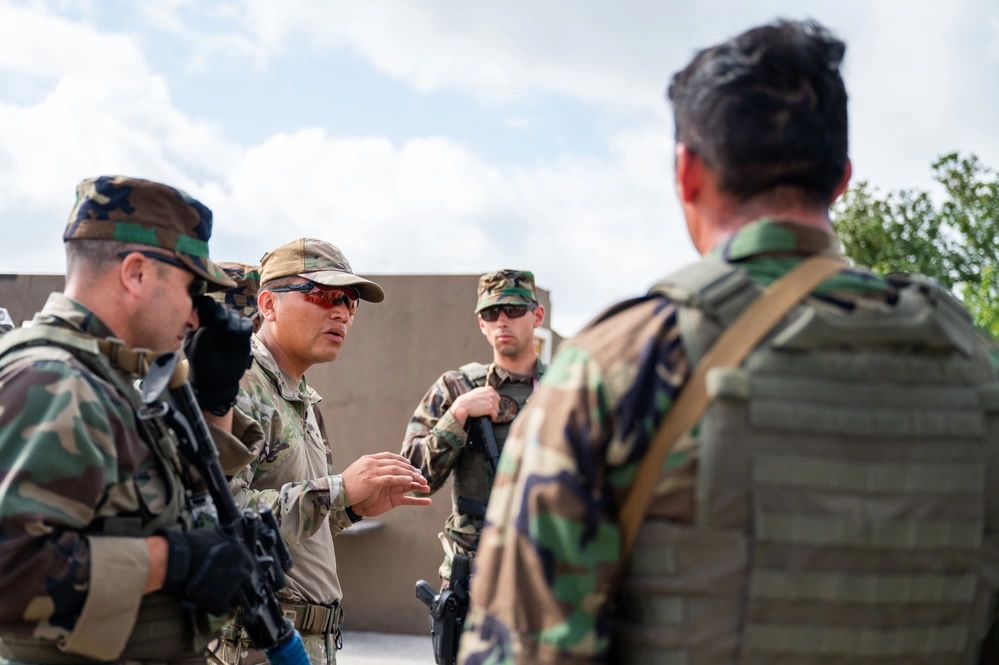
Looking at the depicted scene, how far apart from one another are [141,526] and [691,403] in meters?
1.38

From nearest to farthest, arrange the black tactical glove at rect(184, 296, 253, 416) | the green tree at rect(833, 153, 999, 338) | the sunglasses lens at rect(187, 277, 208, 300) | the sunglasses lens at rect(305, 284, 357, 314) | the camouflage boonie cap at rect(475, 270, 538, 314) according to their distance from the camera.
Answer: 1. the sunglasses lens at rect(187, 277, 208, 300)
2. the black tactical glove at rect(184, 296, 253, 416)
3. the sunglasses lens at rect(305, 284, 357, 314)
4. the camouflage boonie cap at rect(475, 270, 538, 314)
5. the green tree at rect(833, 153, 999, 338)

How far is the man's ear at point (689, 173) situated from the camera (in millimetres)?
1722

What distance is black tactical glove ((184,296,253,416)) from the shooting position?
277 centimetres

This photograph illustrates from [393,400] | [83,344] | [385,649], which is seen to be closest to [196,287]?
[83,344]

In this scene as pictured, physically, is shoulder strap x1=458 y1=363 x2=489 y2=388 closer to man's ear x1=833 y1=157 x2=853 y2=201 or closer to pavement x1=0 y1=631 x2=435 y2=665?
pavement x1=0 y1=631 x2=435 y2=665

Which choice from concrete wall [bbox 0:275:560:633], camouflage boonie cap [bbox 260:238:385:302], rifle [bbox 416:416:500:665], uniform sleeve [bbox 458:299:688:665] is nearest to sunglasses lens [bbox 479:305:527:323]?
rifle [bbox 416:416:500:665]

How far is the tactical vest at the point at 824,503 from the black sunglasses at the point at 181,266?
139cm

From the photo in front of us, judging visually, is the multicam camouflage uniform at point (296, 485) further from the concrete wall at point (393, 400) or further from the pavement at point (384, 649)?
the concrete wall at point (393, 400)

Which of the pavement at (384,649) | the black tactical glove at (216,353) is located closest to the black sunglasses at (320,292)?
the black tactical glove at (216,353)

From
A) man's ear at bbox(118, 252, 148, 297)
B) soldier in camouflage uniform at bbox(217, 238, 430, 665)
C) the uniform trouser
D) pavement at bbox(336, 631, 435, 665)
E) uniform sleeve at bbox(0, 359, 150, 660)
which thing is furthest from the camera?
pavement at bbox(336, 631, 435, 665)

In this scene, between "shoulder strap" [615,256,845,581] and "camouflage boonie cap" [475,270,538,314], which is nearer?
"shoulder strap" [615,256,845,581]

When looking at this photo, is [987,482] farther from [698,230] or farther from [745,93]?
[745,93]

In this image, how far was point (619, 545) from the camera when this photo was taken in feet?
5.11

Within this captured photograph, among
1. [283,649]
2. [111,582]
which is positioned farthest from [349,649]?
[111,582]
